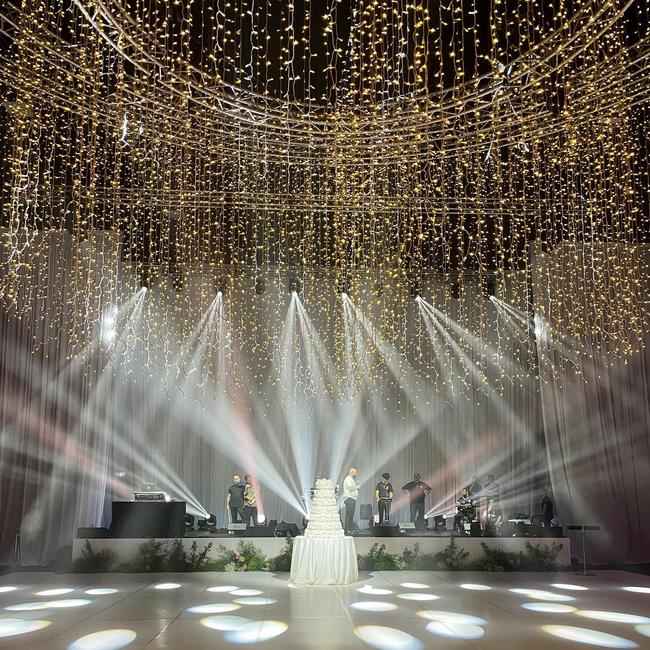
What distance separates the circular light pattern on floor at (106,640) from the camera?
538 centimetres

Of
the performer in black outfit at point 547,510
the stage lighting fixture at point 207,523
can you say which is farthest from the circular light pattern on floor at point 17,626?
the performer in black outfit at point 547,510

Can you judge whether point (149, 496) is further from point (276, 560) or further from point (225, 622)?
point (225, 622)

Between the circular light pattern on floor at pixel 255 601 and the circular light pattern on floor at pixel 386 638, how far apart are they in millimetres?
1568

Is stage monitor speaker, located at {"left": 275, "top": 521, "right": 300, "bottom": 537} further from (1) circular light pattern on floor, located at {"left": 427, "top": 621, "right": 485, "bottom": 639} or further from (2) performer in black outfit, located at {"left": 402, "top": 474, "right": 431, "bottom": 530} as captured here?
(1) circular light pattern on floor, located at {"left": 427, "top": 621, "right": 485, "bottom": 639}

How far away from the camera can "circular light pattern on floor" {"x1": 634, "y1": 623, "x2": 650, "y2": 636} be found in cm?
590

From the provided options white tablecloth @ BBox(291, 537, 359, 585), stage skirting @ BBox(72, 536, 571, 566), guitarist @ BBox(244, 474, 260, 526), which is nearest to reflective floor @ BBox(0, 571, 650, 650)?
white tablecloth @ BBox(291, 537, 359, 585)

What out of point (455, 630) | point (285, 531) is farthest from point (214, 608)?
point (285, 531)

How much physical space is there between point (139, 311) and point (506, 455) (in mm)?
7805

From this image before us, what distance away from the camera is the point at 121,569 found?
9.93m

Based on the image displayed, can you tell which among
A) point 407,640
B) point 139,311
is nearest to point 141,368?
point 139,311

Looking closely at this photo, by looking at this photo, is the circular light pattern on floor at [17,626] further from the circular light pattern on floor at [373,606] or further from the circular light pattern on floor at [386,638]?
the circular light pattern on floor at [373,606]

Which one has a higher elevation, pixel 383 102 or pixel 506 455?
pixel 383 102

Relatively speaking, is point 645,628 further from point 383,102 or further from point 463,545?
point 383,102

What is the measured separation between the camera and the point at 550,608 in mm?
7055
